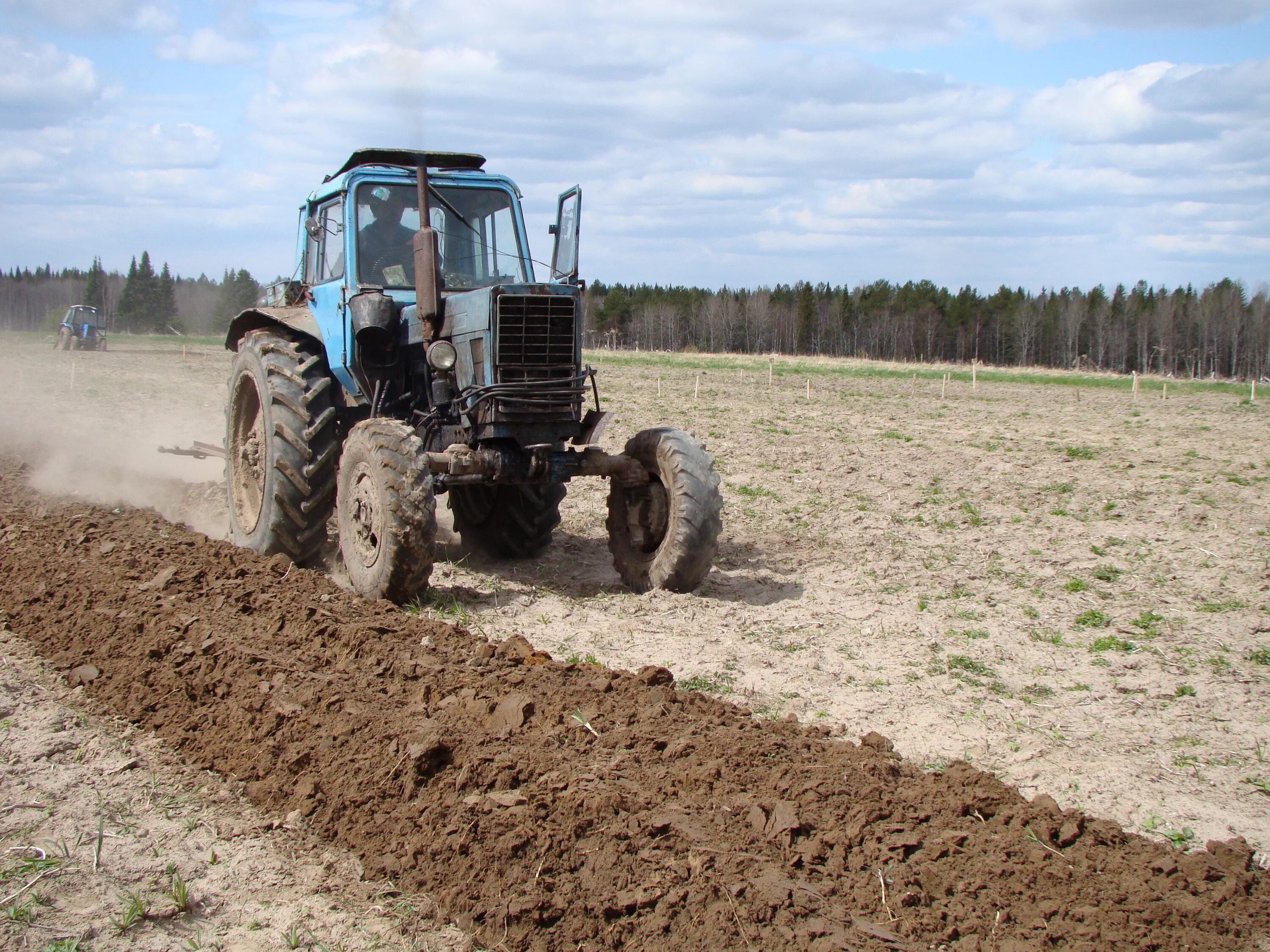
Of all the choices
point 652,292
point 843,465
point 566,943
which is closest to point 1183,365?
point 652,292

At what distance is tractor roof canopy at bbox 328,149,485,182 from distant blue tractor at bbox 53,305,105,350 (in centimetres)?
3412

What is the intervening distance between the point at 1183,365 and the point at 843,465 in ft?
293

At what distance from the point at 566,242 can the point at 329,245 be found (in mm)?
1866

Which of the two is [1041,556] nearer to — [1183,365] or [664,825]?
[664,825]

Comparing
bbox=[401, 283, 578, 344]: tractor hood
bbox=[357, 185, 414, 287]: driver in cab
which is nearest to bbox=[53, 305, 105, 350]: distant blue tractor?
bbox=[357, 185, 414, 287]: driver in cab

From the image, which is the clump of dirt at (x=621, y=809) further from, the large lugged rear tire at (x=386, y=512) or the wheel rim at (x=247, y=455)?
the wheel rim at (x=247, y=455)

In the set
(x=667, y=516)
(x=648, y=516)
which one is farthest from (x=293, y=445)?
(x=667, y=516)

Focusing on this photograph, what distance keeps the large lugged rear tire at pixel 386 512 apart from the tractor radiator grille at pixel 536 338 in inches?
33.1

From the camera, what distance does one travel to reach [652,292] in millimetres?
124750

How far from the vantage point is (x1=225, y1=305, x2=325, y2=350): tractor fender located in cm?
815

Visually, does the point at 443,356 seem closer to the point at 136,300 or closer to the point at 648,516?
the point at 648,516

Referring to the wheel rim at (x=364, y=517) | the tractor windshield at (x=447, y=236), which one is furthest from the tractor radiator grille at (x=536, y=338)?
the wheel rim at (x=364, y=517)

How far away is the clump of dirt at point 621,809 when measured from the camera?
10.5ft

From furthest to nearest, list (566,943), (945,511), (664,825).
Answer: (945,511) < (664,825) < (566,943)
